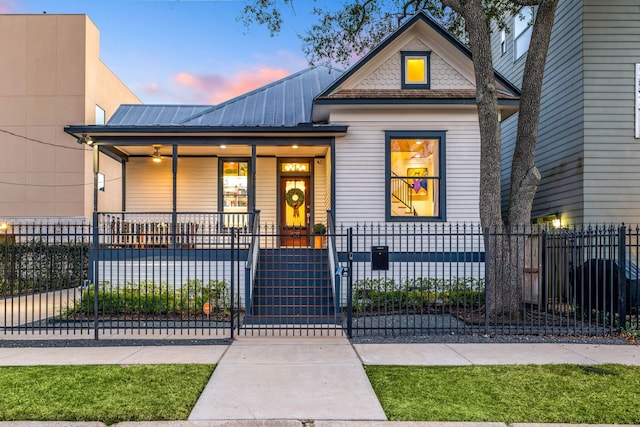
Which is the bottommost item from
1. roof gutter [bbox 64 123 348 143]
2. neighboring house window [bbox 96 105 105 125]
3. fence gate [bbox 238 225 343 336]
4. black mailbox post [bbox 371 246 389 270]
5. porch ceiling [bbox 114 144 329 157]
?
fence gate [bbox 238 225 343 336]

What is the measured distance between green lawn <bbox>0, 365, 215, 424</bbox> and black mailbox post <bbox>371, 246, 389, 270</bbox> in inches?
148

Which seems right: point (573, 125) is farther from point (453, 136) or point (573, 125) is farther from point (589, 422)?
point (589, 422)

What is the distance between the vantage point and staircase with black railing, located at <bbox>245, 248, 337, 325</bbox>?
9820mm

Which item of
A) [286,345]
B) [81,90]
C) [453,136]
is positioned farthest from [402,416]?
[81,90]

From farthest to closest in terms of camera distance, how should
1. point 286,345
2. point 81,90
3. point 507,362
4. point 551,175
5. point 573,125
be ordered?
point 81,90 < point 551,175 < point 573,125 < point 286,345 < point 507,362

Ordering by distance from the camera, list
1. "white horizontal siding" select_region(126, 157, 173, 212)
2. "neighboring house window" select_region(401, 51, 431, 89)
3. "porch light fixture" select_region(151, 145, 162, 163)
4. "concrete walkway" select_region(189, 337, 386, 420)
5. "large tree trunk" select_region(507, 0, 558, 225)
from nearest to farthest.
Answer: "concrete walkway" select_region(189, 337, 386, 420) < "large tree trunk" select_region(507, 0, 558, 225) < "neighboring house window" select_region(401, 51, 431, 89) < "porch light fixture" select_region(151, 145, 162, 163) < "white horizontal siding" select_region(126, 157, 173, 212)

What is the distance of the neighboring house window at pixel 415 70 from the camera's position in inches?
516

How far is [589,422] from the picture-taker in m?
4.67

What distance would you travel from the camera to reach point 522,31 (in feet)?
51.6

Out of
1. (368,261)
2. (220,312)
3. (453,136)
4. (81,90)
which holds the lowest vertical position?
(220,312)

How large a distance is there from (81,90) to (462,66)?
16198mm

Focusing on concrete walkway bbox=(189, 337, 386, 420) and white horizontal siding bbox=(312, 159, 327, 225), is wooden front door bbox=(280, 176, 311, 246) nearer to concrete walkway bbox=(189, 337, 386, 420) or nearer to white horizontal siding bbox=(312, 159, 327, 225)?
white horizontal siding bbox=(312, 159, 327, 225)

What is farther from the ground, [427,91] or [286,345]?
[427,91]

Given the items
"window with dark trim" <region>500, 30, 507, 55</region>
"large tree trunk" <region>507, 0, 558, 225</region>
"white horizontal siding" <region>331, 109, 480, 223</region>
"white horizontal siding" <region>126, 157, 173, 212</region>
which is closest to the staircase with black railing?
"white horizontal siding" <region>331, 109, 480, 223</region>
